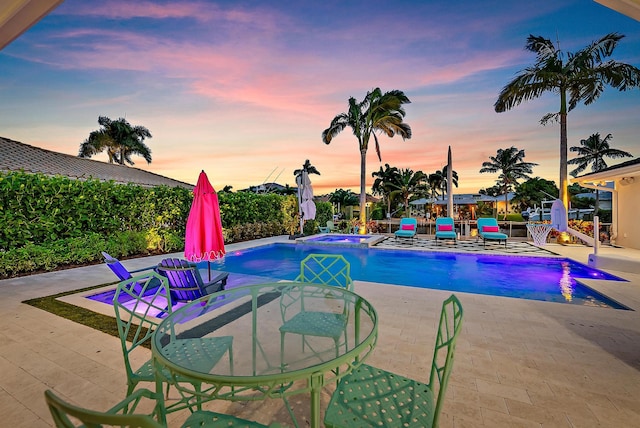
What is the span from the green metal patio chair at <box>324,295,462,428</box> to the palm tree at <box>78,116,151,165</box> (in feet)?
97.8

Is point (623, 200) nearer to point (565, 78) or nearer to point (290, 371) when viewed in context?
point (565, 78)

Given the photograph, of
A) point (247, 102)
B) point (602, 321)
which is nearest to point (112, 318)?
point (602, 321)

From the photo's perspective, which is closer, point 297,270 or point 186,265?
point 186,265

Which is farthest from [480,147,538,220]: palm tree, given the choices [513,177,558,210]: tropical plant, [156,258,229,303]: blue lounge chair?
[156,258,229,303]: blue lounge chair

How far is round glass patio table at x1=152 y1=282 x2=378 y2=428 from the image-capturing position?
4.52ft

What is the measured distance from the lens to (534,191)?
34031 mm

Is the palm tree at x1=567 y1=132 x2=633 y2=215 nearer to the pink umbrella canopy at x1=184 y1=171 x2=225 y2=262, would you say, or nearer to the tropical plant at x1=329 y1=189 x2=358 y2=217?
the tropical plant at x1=329 y1=189 x2=358 y2=217

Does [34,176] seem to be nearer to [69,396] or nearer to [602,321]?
[69,396]

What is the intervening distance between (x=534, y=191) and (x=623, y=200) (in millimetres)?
27453

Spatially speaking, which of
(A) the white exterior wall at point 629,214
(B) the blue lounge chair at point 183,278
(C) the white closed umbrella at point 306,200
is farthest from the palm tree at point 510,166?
(B) the blue lounge chair at point 183,278

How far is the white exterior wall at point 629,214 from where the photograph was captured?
32.7 ft

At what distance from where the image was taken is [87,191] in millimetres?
8039

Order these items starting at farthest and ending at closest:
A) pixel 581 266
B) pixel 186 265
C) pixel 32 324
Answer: pixel 581 266
pixel 186 265
pixel 32 324

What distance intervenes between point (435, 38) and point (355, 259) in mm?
8578
